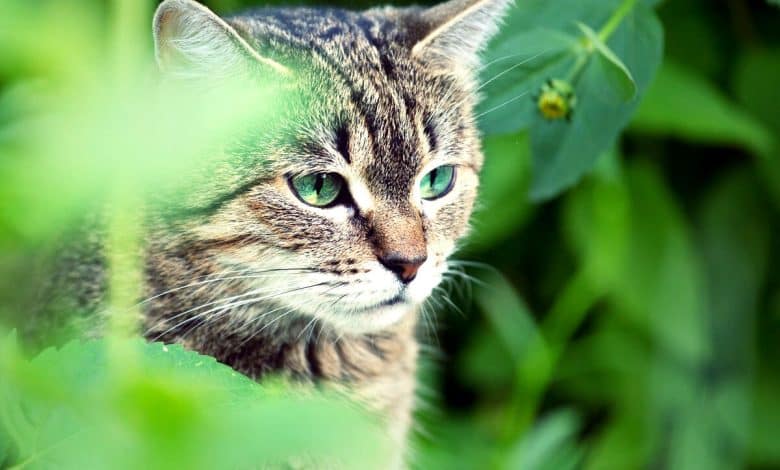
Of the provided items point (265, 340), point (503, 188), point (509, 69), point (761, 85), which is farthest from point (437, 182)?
point (761, 85)

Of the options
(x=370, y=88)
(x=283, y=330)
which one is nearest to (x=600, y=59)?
(x=370, y=88)

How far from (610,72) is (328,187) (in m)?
0.41

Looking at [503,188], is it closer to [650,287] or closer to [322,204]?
[650,287]

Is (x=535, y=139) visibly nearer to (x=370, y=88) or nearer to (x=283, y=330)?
(x=370, y=88)

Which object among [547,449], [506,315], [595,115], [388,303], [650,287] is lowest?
[547,449]

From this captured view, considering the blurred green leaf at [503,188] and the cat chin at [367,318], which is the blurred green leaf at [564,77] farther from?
the blurred green leaf at [503,188]

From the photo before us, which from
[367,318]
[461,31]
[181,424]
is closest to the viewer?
[181,424]

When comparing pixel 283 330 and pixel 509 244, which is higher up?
pixel 283 330

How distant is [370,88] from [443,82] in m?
0.16

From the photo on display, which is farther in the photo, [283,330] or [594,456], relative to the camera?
[594,456]

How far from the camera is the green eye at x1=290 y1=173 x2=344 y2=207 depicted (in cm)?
138

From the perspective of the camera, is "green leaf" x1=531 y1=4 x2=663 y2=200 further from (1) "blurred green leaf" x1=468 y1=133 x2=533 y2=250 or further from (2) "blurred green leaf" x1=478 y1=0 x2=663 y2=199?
(1) "blurred green leaf" x1=468 y1=133 x2=533 y2=250

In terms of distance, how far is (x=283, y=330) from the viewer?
149 centimetres

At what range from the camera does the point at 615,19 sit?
4.86ft
